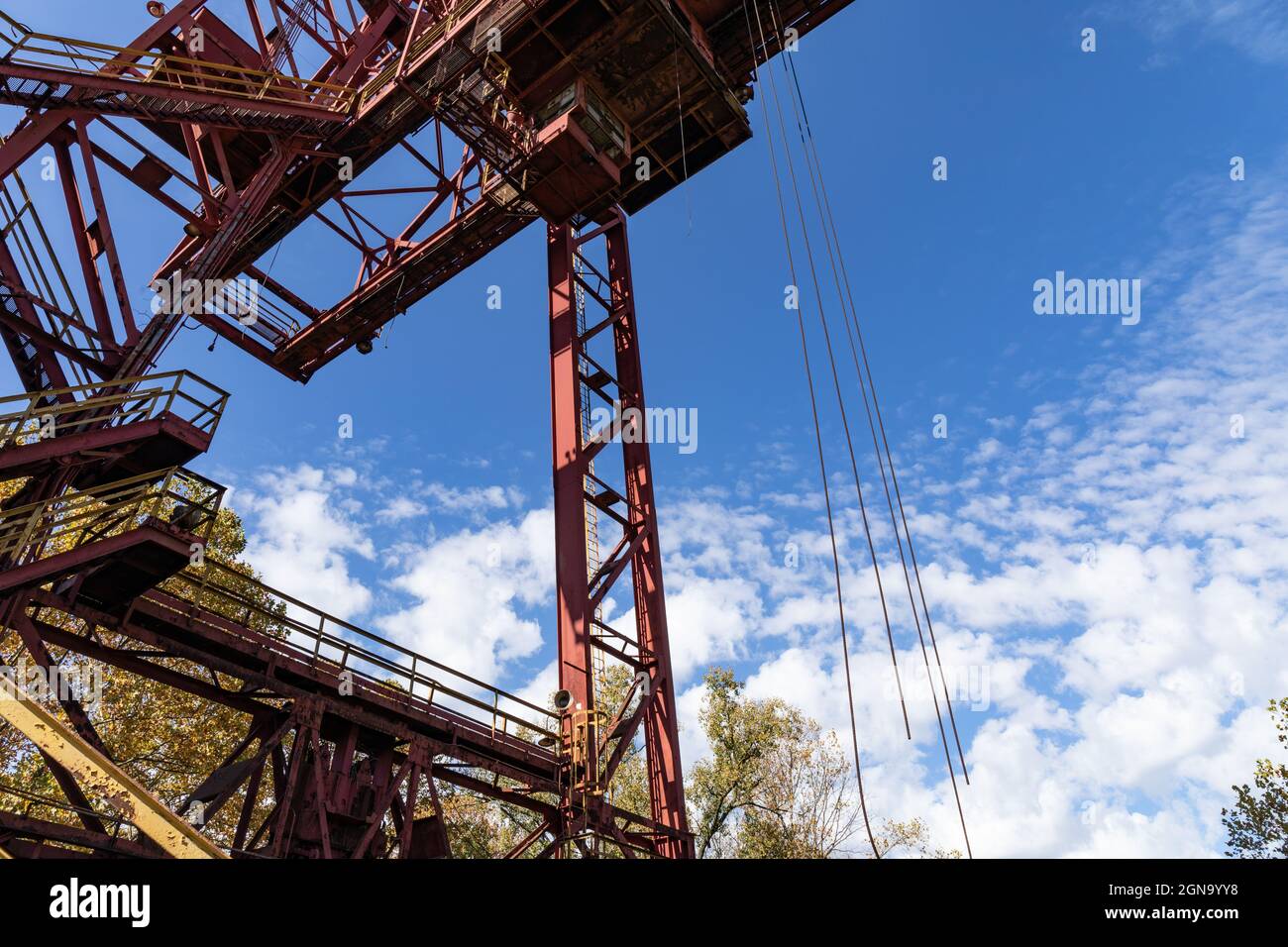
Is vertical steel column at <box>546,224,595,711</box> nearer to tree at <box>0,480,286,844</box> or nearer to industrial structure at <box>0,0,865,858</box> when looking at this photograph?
industrial structure at <box>0,0,865,858</box>

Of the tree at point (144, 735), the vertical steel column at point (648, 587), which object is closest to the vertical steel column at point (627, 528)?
the vertical steel column at point (648, 587)

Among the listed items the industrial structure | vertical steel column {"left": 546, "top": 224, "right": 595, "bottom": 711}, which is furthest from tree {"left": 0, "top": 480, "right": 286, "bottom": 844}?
vertical steel column {"left": 546, "top": 224, "right": 595, "bottom": 711}

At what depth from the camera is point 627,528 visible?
17281 mm

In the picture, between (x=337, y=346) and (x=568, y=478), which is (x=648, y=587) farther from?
(x=337, y=346)

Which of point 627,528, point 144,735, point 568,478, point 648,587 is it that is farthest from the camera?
point 144,735

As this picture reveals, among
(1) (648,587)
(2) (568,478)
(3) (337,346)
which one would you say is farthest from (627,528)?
(3) (337,346)

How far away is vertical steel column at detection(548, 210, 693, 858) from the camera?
586 inches

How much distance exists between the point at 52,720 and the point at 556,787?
8.99 meters

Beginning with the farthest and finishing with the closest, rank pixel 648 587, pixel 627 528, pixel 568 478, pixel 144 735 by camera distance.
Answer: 1. pixel 144 735
2. pixel 627 528
3. pixel 648 587
4. pixel 568 478

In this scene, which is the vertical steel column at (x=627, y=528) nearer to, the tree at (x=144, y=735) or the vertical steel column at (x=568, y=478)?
the vertical steel column at (x=568, y=478)
